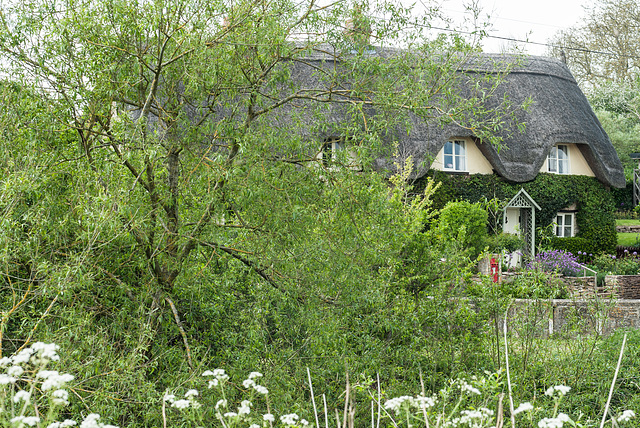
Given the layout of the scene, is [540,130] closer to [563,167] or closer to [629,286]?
[563,167]

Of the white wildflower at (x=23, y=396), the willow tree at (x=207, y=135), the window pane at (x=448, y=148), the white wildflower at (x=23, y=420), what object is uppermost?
the window pane at (x=448, y=148)

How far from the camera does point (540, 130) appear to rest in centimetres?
1842

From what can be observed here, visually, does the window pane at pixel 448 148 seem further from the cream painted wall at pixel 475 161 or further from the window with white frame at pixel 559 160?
the window with white frame at pixel 559 160

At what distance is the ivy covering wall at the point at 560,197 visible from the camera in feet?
56.4

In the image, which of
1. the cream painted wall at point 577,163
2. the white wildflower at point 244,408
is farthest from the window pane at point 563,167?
the white wildflower at point 244,408

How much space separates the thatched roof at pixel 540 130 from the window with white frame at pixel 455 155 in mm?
332

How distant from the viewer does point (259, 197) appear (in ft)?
13.5

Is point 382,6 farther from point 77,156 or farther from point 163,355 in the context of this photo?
point 163,355

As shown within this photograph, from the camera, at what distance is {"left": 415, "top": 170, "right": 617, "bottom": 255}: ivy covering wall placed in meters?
17.2

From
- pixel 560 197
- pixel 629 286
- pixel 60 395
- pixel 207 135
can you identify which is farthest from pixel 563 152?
pixel 60 395

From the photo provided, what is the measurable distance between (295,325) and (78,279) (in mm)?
1714

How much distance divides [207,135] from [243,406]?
2672mm

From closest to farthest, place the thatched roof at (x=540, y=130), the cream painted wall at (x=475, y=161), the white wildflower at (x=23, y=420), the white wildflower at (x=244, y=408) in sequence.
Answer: the white wildflower at (x=23, y=420), the white wildflower at (x=244, y=408), the thatched roof at (x=540, y=130), the cream painted wall at (x=475, y=161)

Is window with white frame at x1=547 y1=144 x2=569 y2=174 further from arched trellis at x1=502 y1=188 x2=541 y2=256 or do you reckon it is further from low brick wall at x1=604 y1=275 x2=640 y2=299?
low brick wall at x1=604 y1=275 x2=640 y2=299
